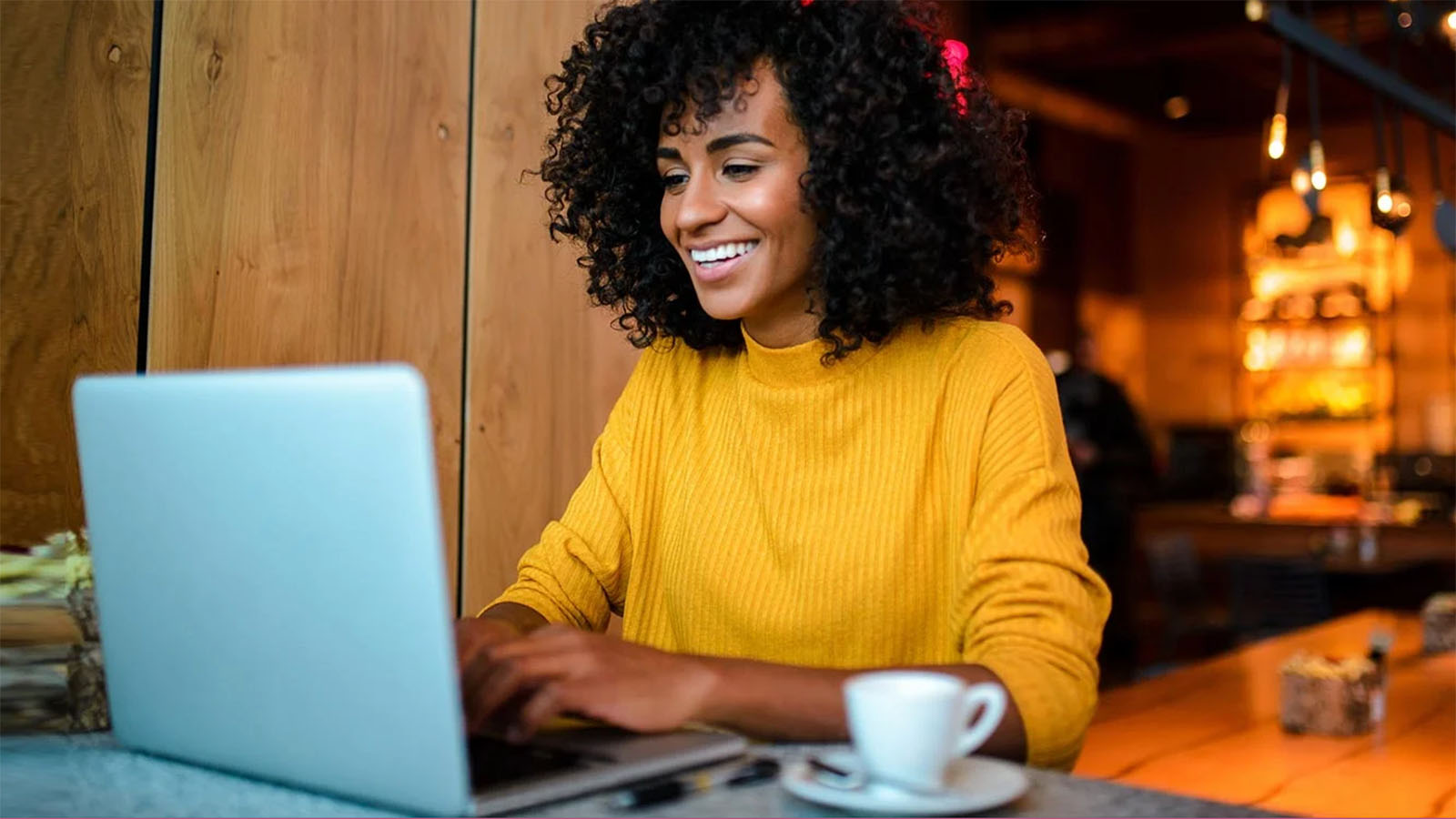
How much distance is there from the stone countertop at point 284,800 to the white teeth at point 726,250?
2.04ft

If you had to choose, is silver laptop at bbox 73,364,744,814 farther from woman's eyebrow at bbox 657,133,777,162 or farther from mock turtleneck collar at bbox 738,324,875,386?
woman's eyebrow at bbox 657,133,777,162

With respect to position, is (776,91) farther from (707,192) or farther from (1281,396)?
(1281,396)

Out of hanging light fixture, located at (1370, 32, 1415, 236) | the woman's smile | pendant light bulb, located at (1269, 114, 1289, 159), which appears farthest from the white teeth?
hanging light fixture, located at (1370, 32, 1415, 236)

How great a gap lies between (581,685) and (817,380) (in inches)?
24.3

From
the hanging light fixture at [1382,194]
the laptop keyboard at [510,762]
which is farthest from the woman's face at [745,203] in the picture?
the hanging light fixture at [1382,194]

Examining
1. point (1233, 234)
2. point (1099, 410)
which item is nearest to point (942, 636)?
point (1099, 410)

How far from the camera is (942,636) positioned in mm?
1467

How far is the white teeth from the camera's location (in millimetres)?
1540

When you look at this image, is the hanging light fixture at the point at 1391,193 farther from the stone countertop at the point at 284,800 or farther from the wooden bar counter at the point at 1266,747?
the stone countertop at the point at 284,800

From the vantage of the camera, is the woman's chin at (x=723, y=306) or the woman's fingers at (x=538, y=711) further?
the woman's chin at (x=723, y=306)

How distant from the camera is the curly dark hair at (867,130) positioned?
1.53 meters

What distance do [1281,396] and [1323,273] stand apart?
2.90ft

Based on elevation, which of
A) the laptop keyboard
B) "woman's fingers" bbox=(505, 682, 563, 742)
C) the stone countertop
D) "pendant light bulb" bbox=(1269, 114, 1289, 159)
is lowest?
the stone countertop

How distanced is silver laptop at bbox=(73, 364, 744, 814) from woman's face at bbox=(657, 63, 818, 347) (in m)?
0.60
